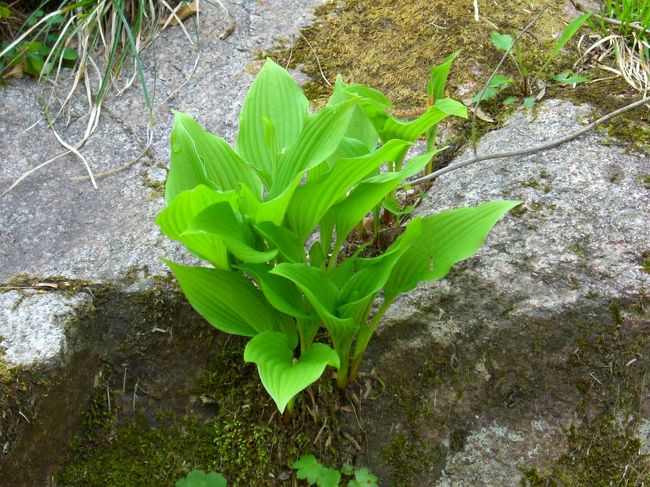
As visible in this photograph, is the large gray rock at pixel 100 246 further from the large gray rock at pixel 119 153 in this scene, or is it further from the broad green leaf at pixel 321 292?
the broad green leaf at pixel 321 292

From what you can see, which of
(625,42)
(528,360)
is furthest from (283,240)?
(625,42)

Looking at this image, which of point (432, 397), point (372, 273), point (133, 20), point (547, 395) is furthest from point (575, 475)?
point (133, 20)

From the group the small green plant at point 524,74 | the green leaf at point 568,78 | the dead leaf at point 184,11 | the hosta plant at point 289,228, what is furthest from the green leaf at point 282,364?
the dead leaf at point 184,11

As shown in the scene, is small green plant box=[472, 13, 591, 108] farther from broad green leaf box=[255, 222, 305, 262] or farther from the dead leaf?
the dead leaf

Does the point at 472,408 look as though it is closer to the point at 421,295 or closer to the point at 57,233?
the point at 421,295

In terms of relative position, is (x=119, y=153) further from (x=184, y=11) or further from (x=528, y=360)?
(x=528, y=360)

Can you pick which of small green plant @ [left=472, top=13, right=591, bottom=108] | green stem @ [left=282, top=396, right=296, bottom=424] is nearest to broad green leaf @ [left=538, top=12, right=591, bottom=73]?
small green plant @ [left=472, top=13, right=591, bottom=108]
